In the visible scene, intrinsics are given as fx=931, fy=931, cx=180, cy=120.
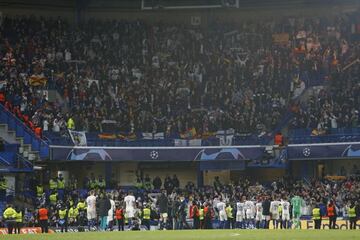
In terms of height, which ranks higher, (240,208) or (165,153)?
(165,153)

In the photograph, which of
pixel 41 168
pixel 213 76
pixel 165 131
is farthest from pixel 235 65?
pixel 41 168

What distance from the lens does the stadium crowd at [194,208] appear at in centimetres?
4544

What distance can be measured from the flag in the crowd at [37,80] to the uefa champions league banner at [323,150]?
1531cm

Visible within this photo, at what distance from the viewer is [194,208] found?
4584 centimetres

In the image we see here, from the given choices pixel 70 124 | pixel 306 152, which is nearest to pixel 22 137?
pixel 70 124

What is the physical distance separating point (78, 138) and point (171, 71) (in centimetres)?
907

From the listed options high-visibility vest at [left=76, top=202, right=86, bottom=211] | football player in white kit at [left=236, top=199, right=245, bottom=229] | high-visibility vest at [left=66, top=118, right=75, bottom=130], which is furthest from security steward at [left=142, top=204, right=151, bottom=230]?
high-visibility vest at [left=66, top=118, right=75, bottom=130]

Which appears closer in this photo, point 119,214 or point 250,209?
point 119,214

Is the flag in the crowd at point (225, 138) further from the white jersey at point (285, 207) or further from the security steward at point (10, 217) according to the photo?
the security steward at point (10, 217)

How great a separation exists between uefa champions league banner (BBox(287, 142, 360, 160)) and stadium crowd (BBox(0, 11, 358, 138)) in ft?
5.16

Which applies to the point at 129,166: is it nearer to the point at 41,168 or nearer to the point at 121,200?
the point at 41,168

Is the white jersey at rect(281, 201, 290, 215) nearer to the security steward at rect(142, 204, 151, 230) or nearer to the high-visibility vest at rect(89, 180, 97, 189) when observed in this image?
the security steward at rect(142, 204, 151, 230)

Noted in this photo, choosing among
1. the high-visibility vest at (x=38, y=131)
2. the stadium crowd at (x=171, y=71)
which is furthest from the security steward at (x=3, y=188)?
the stadium crowd at (x=171, y=71)

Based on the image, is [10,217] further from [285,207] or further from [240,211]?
[285,207]
